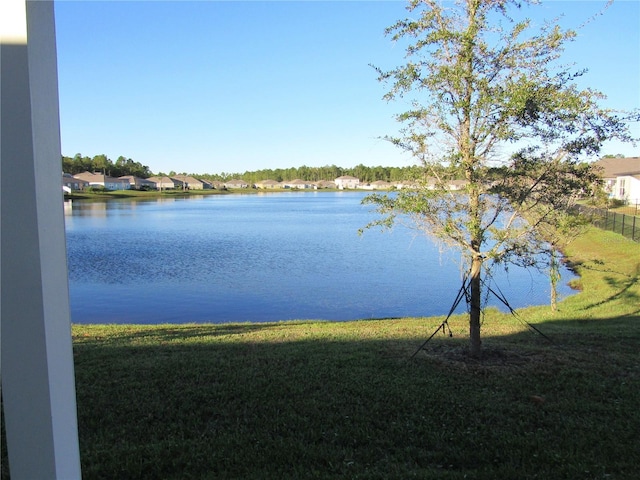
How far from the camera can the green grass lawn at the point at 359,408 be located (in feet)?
12.6

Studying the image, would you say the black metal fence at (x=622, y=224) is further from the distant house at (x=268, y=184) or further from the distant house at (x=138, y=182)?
the distant house at (x=268, y=184)

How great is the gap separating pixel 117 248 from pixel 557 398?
1112 inches

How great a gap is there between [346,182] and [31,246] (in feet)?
574

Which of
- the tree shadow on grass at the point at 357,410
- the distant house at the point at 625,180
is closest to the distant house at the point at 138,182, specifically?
the distant house at the point at 625,180

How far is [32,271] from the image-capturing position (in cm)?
167

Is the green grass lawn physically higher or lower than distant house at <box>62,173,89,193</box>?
lower

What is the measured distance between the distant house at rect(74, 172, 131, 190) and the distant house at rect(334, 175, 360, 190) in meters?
74.5

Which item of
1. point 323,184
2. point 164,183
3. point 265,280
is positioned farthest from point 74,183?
point 323,184

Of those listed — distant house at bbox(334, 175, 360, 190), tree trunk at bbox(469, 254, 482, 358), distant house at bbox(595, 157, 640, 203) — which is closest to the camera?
tree trunk at bbox(469, 254, 482, 358)

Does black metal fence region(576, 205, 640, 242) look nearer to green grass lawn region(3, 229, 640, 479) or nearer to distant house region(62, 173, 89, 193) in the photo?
green grass lawn region(3, 229, 640, 479)

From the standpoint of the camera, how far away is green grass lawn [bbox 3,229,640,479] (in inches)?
152

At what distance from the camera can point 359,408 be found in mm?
5039

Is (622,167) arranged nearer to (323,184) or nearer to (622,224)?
(622,224)

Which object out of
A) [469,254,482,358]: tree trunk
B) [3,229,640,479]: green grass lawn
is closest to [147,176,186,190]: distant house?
[3,229,640,479]: green grass lawn
